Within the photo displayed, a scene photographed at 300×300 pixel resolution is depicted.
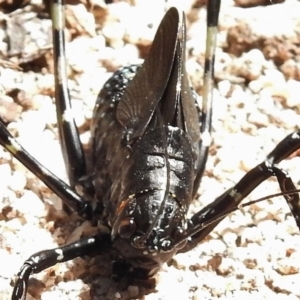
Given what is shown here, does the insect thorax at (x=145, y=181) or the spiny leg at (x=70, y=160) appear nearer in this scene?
the insect thorax at (x=145, y=181)

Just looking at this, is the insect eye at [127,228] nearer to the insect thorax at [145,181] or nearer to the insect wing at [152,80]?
the insect thorax at [145,181]

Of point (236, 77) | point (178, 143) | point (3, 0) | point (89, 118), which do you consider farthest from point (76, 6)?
point (178, 143)

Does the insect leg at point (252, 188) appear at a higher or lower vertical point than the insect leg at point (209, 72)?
lower

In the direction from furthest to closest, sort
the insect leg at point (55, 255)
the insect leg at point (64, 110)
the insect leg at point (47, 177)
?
the insect leg at point (64, 110)
the insect leg at point (47, 177)
the insect leg at point (55, 255)

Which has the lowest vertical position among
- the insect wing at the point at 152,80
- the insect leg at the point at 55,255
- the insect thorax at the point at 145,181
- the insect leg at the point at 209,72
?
the insect leg at the point at 55,255

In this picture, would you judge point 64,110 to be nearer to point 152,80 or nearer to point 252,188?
point 152,80

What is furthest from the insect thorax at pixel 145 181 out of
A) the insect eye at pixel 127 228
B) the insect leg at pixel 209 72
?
the insect leg at pixel 209 72

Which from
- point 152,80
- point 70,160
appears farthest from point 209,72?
point 70,160

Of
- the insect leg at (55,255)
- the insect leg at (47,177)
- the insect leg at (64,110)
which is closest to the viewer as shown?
the insect leg at (55,255)

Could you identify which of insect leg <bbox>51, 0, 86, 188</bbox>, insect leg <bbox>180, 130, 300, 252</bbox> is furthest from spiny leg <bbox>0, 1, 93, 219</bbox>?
insect leg <bbox>180, 130, 300, 252</bbox>
